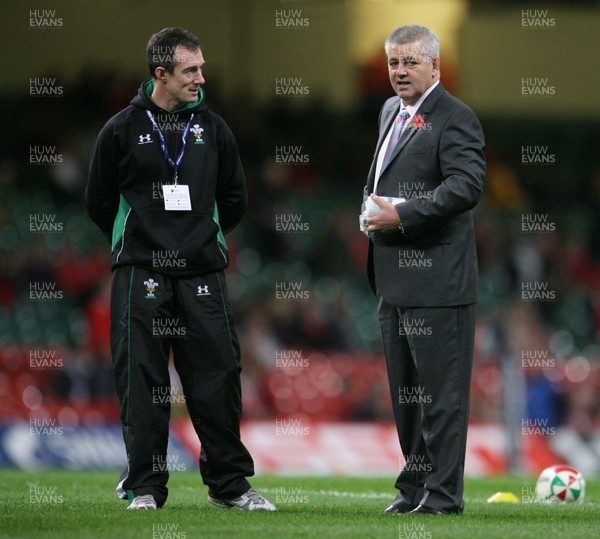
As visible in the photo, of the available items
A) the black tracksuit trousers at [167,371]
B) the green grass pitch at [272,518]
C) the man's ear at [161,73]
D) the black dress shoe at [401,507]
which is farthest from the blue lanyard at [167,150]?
the black dress shoe at [401,507]

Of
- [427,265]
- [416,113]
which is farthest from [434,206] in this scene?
[416,113]

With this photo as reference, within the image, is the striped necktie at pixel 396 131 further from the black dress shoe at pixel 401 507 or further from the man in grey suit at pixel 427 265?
the black dress shoe at pixel 401 507

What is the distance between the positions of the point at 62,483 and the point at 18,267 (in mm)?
6650

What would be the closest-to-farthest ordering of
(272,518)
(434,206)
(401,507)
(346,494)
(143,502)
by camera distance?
(272,518) < (434,206) < (143,502) < (401,507) < (346,494)

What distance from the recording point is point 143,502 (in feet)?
21.7

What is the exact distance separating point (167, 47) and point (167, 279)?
121 cm

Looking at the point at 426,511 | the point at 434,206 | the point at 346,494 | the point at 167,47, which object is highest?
the point at 167,47

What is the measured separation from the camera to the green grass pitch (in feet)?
18.6

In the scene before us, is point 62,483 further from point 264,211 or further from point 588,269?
point 588,269

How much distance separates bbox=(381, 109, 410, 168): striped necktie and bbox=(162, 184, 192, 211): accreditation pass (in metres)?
1.06

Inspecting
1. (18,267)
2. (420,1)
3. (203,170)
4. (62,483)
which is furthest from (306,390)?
(420,1)

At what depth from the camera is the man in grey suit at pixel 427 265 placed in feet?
21.4

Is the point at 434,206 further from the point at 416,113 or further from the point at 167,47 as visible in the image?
the point at 167,47

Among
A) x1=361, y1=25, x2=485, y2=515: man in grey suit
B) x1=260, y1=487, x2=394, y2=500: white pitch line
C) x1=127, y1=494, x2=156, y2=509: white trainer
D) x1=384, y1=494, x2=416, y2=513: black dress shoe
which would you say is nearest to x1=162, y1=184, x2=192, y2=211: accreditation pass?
x1=361, y1=25, x2=485, y2=515: man in grey suit
